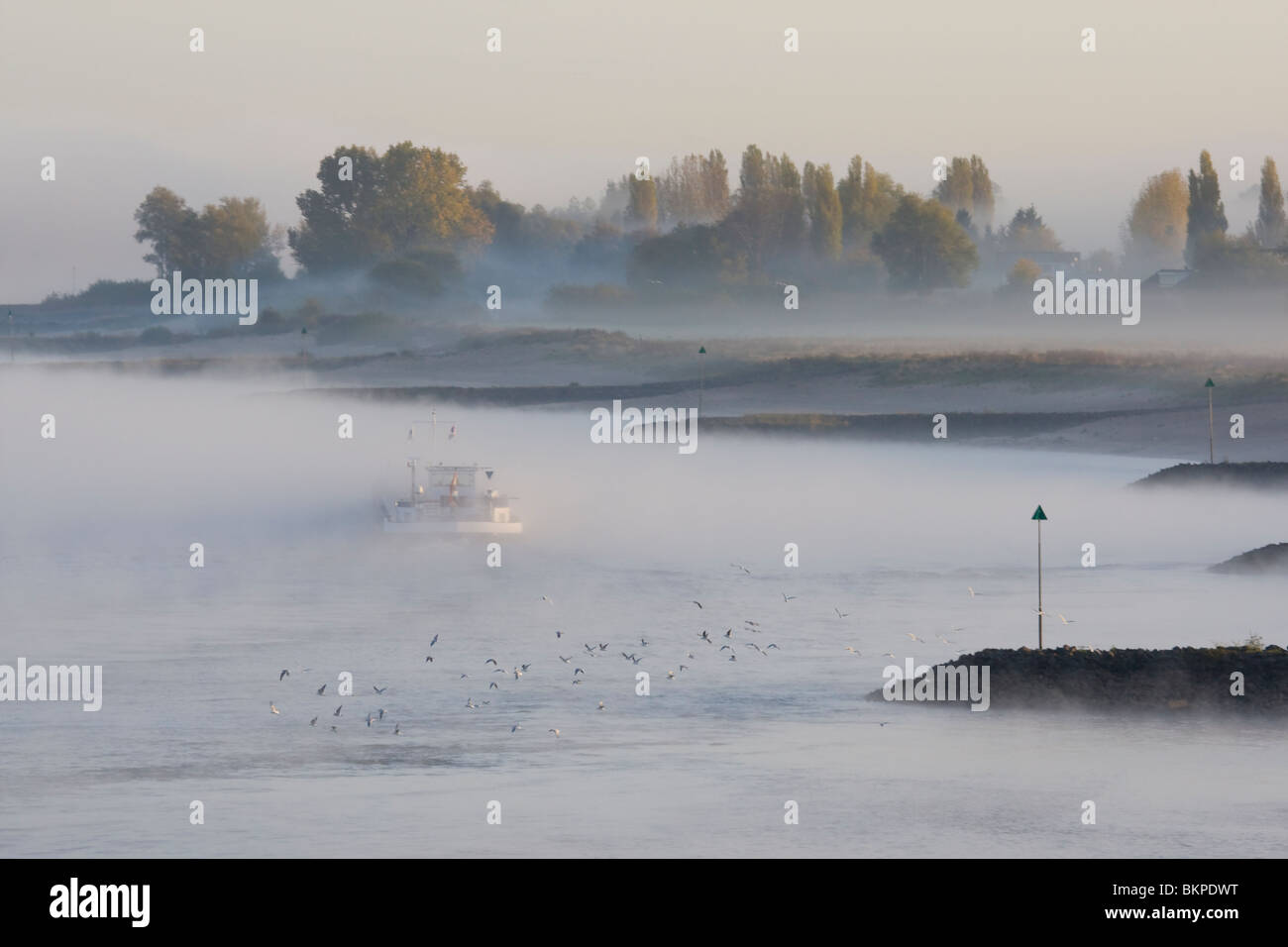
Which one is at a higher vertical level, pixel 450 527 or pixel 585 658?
pixel 450 527

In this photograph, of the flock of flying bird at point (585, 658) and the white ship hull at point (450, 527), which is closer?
the flock of flying bird at point (585, 658)

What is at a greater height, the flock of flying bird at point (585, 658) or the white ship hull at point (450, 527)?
the white ship hull at point (450, 527)

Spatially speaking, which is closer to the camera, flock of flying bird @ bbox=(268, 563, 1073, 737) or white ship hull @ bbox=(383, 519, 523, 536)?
flock of flying bird @ bbox=(268, 563, 1073, 737)

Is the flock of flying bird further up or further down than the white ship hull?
further down

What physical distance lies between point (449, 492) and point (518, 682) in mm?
36183

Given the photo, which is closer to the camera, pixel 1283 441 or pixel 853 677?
pixel 853 677

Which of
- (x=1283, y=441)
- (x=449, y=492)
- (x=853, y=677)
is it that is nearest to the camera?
(x=853, y=677)

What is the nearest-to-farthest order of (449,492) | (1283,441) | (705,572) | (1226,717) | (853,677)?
(1226,717)
(853,677)
(705,572)
(449,492)
(1283,441)

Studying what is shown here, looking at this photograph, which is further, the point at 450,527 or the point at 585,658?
the point at 450,527

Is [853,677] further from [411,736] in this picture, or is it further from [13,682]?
[13,682]
